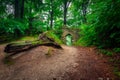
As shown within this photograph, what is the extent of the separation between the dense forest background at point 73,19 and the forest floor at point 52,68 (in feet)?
7.10

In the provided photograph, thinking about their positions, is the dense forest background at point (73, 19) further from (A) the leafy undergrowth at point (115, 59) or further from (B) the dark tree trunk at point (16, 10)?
(A) the leafy undergrowth at point (115, 59)

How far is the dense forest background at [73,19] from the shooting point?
824 centimetres

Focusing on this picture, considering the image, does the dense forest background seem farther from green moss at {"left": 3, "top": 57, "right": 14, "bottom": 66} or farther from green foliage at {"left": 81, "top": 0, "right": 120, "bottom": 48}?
green moss at {"left": 3, "top": 57, "right": 14, "bottom": 66}

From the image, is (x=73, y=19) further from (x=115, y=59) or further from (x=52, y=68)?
(x=52, y=68)

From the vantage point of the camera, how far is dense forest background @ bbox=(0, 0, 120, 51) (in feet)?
27.0

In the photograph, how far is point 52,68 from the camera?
6.60 metres

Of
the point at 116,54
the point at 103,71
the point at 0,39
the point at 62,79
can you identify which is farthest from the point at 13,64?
the point at 0,39

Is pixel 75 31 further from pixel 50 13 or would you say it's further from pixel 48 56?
pixel 48 56

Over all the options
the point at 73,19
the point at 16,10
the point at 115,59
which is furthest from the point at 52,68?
the point at 73,19

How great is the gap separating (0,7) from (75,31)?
1084 centimetres

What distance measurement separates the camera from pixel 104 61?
6.97 m

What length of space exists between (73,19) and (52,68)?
1017 inches

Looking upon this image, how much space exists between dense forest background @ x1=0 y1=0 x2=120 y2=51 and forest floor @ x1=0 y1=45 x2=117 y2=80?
7.10 ft

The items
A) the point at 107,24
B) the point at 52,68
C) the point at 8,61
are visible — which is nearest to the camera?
the point at 52,68
